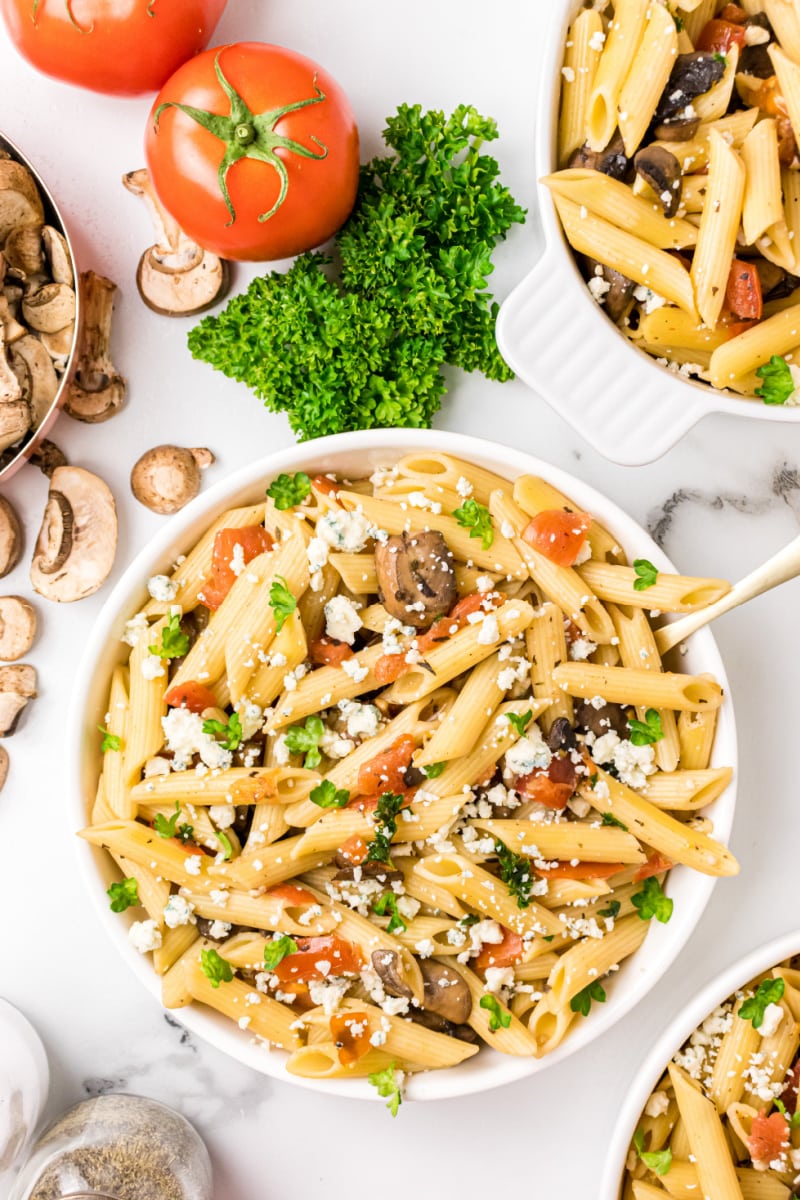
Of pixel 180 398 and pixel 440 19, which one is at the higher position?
pixel 440 19

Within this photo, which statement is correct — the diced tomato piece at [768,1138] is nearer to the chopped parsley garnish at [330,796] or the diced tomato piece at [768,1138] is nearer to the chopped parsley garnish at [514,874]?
the chopped parsley garnish at [514,874]

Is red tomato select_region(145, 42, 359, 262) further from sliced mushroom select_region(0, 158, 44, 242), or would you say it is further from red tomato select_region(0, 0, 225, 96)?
sliced mushroom select_region(0, 158, 44, 242)

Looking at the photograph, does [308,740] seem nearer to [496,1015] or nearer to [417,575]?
[417,575]

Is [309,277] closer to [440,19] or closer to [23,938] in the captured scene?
[440,19]

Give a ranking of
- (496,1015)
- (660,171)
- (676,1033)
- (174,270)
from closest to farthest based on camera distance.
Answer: (660,171), (496,1015), (676,1033), (174,270)

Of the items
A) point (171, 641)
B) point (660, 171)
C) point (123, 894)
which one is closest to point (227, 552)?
point (171, 641)

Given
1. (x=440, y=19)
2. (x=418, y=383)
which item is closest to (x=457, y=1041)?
(x=418, y=383)
